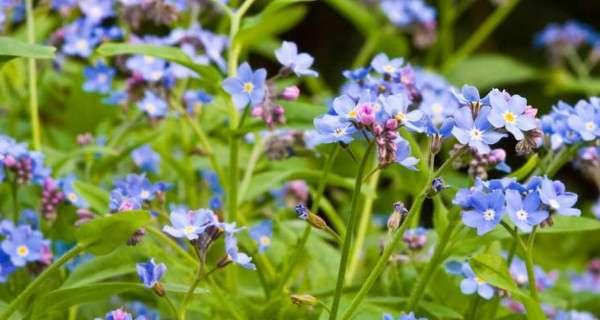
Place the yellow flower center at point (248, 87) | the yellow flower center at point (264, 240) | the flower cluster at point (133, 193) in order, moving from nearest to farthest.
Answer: the flower cluster at point (133, 193) < the yellow flower center at point (248, 87) < the yellow flower center at point (264, 240)

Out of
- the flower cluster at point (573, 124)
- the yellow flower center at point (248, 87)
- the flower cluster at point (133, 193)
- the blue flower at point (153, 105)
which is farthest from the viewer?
the blue flower at point (153, 105)

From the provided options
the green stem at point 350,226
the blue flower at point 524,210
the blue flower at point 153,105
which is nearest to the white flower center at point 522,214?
the blue flower at point 524,210

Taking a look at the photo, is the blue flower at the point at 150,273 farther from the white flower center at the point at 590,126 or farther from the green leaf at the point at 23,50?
the white flower center at the point at 590,126

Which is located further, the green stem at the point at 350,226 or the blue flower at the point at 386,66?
the blue flower at the point at 386,66

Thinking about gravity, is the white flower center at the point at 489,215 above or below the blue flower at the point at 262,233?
below

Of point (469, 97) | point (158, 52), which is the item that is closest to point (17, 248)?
point (158, 52)

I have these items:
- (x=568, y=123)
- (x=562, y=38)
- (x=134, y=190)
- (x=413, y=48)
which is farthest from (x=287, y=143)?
(x=413, y=48)

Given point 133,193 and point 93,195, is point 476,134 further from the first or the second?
point 93,195
